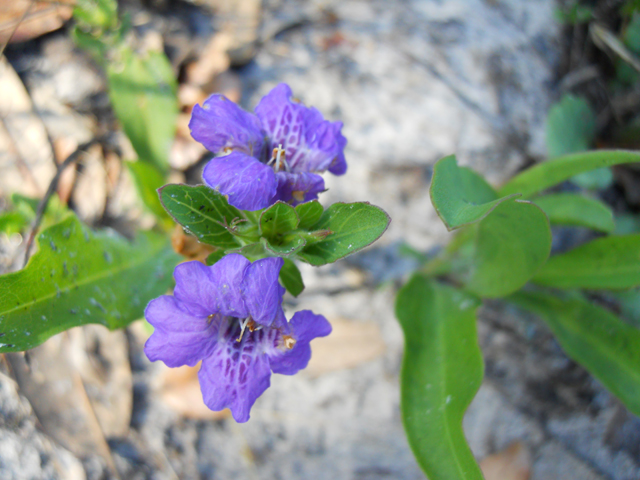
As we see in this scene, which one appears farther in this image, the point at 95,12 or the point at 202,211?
the point at 95,12

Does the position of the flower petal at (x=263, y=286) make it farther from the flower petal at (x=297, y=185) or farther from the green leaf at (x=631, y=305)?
the green leaf at (x=631, y=305)

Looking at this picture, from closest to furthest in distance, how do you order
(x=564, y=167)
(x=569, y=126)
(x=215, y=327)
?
(x=215, y=327) → (x=564, y=167) → (x=569, y=126)

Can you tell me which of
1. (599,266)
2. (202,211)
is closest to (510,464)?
(599,266)

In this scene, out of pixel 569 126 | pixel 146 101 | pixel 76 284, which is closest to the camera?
pixel 76 284

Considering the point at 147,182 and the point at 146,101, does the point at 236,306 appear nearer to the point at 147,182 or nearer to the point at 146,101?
the point at 147,182

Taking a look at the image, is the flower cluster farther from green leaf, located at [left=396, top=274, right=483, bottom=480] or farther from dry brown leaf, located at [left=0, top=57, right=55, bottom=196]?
dry brown leaf, located at [left=0, top=57, right=55, bottom=196]

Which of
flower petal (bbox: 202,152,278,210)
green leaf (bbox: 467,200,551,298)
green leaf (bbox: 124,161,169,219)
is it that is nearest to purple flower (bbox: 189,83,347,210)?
flower petal (bbox: 202,152,278,210)

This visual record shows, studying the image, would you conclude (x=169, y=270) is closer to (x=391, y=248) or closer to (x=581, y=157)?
(x=391, y=248)
